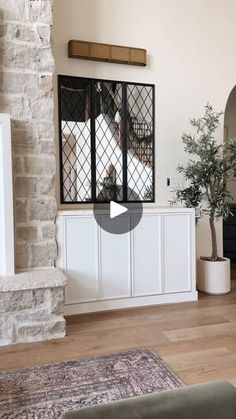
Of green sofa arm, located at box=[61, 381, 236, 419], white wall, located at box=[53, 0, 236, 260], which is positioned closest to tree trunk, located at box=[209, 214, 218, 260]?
white wall, located at box=[53, 0, 236, 260]

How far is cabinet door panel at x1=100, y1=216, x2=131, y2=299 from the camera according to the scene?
3.32 metres

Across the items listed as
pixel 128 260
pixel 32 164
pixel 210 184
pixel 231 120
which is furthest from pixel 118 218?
pixel 231 120

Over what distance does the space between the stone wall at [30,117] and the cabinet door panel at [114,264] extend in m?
0.50

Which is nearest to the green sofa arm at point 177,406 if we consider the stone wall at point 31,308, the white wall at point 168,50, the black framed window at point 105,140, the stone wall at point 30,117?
the stone wall at point 31,308

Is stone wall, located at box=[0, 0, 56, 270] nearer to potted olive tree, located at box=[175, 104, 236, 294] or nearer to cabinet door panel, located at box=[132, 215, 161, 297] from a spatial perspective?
cabinet door panel, located at box=[132, 215, 161, 297]

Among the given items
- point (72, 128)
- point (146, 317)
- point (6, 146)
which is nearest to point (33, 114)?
point (6, 146)

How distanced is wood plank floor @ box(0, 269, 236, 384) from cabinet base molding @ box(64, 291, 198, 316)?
78 mm

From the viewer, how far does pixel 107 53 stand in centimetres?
359

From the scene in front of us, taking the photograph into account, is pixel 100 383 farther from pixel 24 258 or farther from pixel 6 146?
pixel 6 146

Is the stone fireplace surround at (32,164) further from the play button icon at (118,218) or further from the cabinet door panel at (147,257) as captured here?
the cabinet door panel at (147,257)

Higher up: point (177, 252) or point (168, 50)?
point (168, 50)

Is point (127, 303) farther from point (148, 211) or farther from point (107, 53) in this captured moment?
point (107, 53)

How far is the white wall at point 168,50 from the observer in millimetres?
3582

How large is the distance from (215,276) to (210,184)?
99cm
